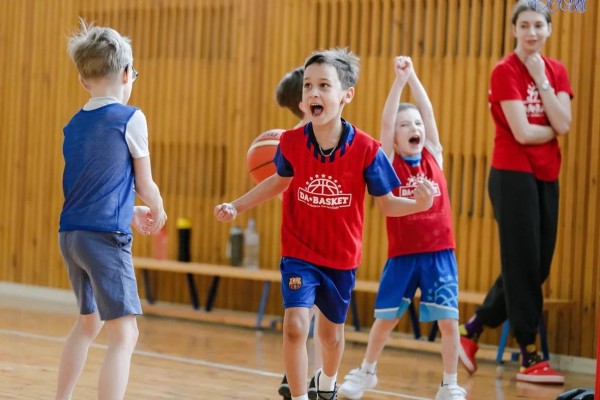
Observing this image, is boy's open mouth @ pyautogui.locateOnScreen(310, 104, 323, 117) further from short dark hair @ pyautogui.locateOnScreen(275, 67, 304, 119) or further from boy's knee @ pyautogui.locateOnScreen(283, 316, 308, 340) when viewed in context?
short dark hair @ pyautogui.locateOnScreen(275, 67, 304, 119)

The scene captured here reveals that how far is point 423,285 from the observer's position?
4.93 metres

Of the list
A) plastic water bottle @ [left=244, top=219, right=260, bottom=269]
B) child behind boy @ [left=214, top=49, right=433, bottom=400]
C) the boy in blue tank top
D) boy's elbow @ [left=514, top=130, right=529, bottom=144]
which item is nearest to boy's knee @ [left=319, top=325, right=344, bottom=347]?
child behind boy @ [left=214, top=49, right=433, bottom=400]

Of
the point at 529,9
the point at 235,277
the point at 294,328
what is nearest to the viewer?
the point at 294,328

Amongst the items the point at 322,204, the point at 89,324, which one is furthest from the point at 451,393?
the point at 89,324

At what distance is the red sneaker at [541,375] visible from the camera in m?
5.74

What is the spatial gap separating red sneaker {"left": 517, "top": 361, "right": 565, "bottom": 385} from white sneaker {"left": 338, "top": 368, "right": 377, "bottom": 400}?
117 cm

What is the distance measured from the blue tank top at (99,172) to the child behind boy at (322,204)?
45 centimetres

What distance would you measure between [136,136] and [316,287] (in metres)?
0.93

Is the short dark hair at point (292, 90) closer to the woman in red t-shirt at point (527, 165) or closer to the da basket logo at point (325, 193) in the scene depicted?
the da basket logo at point (325, 193)

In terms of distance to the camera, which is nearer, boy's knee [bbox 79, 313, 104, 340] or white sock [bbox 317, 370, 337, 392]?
boy's knee [bbox 79, 313, 104, 340]

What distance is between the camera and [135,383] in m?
5.10

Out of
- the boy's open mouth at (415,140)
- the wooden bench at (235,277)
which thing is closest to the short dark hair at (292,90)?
the boy's open mouth at (415,140)

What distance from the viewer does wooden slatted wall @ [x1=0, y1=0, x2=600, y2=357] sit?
662 cm

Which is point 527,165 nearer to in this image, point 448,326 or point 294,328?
point 448,326
